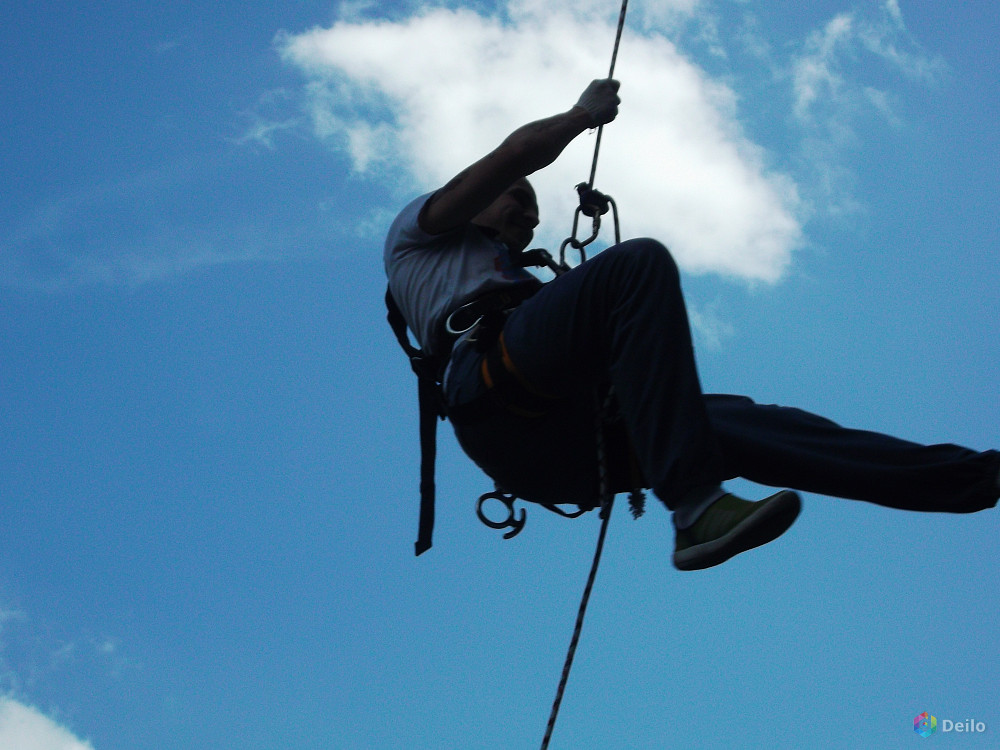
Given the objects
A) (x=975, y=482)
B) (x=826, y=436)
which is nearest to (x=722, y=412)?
(x=826, y=436)

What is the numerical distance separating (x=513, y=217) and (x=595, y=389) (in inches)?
34.0

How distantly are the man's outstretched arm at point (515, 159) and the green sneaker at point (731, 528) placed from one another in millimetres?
1182

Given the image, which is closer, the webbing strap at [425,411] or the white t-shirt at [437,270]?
the white t-shirt at [437,270]

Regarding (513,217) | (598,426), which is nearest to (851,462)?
(598,426)

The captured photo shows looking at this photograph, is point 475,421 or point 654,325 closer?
point 654,325

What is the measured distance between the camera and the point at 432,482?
4.04 metres

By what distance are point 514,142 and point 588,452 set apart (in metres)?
0.89

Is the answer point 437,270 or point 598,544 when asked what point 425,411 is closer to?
point 437,270

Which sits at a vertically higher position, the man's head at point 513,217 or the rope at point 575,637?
the man's head at point 513,217

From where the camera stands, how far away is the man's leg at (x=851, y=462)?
3350 mm

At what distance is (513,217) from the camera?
397 cm

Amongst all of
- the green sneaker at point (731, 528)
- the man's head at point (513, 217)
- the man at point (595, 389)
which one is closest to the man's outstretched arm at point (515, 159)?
the man at point (595, 389)

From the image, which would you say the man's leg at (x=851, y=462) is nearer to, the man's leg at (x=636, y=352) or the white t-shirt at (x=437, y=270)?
the man's leg at (x=636, y=352)

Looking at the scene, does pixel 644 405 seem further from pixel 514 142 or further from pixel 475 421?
pixel 514 142
